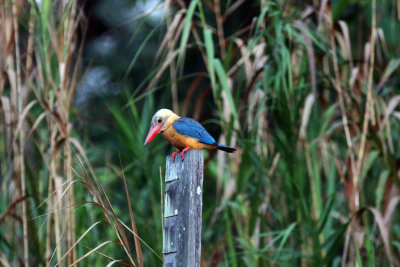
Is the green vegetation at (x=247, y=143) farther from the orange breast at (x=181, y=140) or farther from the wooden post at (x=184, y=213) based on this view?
the wooden post at (x=184, y=213)

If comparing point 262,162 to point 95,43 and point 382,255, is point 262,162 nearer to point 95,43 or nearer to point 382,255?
point 382,255

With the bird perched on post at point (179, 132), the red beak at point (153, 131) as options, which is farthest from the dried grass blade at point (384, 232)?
the red beak at point (153, 131)

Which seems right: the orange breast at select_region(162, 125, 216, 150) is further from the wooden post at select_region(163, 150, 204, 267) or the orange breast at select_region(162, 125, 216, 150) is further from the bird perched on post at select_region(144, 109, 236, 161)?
the wooden post at select_region(163, 150, 204, 267)

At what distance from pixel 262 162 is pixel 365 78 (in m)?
0.68

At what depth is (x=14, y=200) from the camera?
10.1 feet

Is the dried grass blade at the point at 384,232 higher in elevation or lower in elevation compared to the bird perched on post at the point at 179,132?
lower

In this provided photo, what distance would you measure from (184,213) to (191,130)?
0.44 m

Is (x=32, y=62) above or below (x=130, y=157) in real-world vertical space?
above

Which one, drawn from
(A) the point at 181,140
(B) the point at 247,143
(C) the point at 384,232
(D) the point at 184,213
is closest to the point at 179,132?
(A) the point at 181,140

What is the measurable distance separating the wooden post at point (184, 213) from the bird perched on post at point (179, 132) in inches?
10.2

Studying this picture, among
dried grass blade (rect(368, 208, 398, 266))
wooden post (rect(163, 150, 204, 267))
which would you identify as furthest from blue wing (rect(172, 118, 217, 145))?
dried grass blade (rect(368, 208, 398, 266))

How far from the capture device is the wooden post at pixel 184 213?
2035 mm

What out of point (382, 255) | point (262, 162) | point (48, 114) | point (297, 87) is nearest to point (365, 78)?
point (297, 87)

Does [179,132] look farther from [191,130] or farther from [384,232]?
[384,232]
